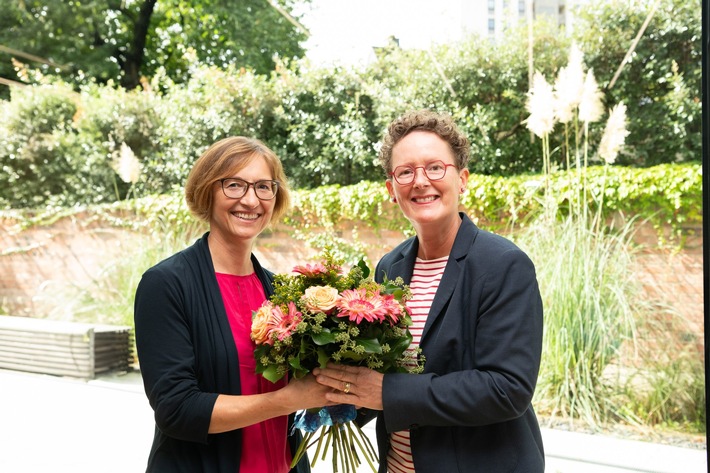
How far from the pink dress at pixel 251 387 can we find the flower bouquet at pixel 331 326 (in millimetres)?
137

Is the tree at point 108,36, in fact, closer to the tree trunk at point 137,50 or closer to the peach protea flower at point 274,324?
the tree trunk at point 137,50

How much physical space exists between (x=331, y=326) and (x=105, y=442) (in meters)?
2.72

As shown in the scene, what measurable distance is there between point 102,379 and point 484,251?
12.7ft

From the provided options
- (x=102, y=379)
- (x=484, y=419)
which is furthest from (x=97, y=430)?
(x=484, y=419)

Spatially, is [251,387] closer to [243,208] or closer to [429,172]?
[243,208]

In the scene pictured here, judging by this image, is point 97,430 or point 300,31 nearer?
point 97,430

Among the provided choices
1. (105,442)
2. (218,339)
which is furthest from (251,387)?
(105,442)

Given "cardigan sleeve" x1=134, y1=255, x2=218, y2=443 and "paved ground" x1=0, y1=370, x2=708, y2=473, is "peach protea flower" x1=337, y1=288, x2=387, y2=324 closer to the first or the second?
"cardigan sleeve" x1=134, y1=255, x2=218, y2=443

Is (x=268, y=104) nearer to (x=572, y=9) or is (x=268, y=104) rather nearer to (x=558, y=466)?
(x=572, y=9)

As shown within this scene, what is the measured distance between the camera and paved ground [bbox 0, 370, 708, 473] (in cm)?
309

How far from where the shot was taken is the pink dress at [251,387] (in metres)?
1.41

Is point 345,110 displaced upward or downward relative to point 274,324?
upward

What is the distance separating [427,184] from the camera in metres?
1.38

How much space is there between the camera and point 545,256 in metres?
3.77
